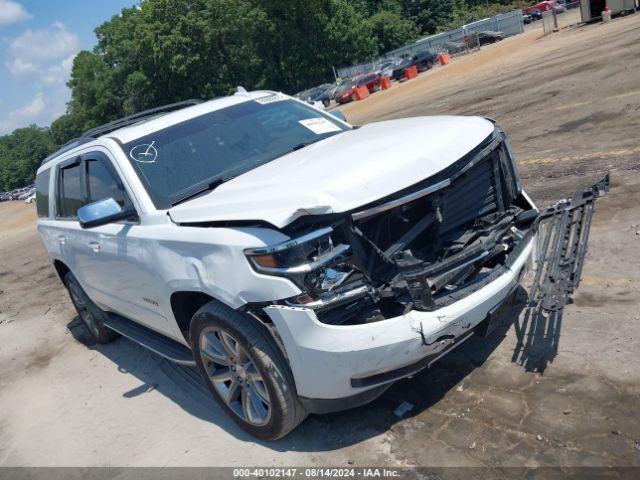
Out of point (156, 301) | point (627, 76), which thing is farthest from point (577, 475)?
point (627, 76)

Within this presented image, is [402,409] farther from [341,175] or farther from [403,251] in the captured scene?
[341,175]

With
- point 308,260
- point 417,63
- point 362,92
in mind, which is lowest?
point 362,92

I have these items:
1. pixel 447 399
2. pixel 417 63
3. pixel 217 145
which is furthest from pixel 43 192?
pixel 417 63

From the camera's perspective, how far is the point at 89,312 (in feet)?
20.2

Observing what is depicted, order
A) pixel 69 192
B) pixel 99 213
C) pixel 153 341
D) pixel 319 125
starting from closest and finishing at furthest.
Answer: pixel 99 213
pixel 153 341
pixel 319 125
pixel 69 192

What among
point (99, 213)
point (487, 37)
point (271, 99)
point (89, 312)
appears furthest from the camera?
point (487, 37)

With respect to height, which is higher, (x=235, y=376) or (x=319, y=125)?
(x=319, y=125)

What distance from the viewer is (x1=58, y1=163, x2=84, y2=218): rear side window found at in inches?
207

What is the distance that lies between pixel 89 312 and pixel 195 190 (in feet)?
9.40

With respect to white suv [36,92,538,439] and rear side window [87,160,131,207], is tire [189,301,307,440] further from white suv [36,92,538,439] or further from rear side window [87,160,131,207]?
rear side window [87,160,131,207]

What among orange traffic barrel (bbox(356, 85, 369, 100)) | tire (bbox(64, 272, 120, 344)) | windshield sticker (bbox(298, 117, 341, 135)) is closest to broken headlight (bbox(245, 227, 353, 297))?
windshield sticker (bbox(298, 117, 341, 135))

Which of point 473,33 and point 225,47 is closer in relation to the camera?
point 473,33

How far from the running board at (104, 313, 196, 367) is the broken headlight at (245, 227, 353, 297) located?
1.33 meters

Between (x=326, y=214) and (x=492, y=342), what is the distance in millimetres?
1789
